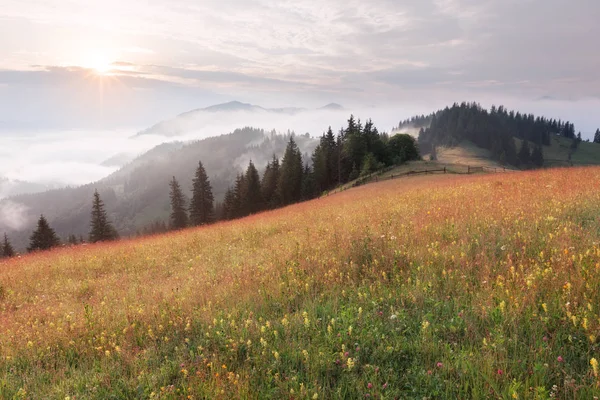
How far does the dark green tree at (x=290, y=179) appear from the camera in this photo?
229ft

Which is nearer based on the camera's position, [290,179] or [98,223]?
[98,223]

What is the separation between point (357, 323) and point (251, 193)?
64406 mm

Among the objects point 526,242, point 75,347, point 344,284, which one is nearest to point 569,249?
point 526,242

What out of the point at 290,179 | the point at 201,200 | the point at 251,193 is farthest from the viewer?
the point at 290,179

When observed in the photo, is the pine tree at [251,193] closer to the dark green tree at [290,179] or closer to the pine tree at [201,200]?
the dark green tree at [290,179]

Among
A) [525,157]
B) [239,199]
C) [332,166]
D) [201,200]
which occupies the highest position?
[525,157]

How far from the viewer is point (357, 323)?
16.8 feet

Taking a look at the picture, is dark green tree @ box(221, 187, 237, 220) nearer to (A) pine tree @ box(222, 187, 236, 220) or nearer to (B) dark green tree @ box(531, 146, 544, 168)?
(A) pine tree @ box(222, 187, 236, 220)

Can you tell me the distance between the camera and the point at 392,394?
12.4ft

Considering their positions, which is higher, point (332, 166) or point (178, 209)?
point (332, 166)

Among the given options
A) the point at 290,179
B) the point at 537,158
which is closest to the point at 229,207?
the point at 290,179

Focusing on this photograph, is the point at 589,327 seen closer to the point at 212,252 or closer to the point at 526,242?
the point at 526,242

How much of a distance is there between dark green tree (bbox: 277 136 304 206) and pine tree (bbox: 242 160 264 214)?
4.46 metres

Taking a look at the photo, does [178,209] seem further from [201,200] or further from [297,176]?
[297,176]
